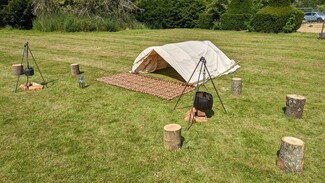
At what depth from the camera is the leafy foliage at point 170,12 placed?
34500 mm

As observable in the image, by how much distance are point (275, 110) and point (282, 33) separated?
2083 cm

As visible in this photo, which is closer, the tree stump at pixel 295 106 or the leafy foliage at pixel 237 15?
the tree stump at pixel 295 106

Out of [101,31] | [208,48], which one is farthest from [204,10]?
[208,48]

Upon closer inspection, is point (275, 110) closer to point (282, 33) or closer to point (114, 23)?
point (282, 33)

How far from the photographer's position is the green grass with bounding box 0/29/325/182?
17.0 ft

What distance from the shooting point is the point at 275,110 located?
26.7ft

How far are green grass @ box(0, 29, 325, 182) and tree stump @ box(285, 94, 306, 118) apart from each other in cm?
22

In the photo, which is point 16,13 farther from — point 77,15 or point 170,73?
point 170,73

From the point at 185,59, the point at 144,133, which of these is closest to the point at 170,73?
the point at 185,59

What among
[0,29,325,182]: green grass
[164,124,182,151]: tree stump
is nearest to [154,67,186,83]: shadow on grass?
[0,29,325,182]: green grass

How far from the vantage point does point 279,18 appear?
1007 inches

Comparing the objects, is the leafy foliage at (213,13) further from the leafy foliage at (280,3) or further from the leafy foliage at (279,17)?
the leafy foliage at (280,3)

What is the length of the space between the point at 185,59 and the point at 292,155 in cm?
645

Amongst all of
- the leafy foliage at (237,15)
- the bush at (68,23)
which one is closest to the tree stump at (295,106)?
the leafy foliage at (237,15)
